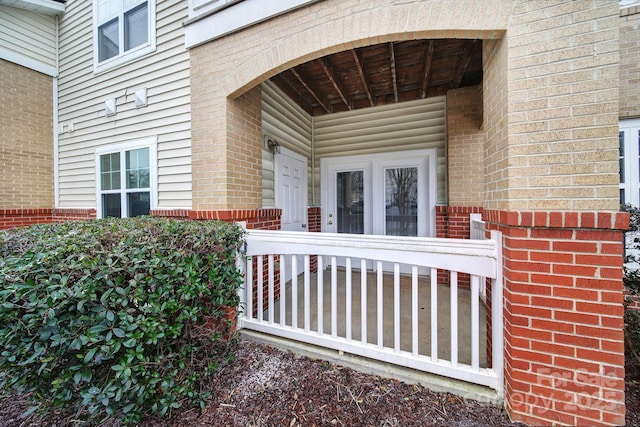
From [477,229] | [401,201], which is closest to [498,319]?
[477,229]

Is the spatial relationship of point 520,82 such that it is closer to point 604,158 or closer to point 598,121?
point 598,121

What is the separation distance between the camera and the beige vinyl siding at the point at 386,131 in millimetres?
4188

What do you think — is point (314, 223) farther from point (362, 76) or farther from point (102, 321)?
point (102, 321)

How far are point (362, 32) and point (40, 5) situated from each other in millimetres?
5934

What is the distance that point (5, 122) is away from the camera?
13.6 feet

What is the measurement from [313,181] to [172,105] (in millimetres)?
2589

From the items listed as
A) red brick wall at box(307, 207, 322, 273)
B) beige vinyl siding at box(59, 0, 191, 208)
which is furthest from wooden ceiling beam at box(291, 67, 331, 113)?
red brick wall at box(307, 207, 322, 273)

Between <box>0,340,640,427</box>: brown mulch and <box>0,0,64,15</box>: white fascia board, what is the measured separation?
600 cm

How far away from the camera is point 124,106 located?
3.77 meters

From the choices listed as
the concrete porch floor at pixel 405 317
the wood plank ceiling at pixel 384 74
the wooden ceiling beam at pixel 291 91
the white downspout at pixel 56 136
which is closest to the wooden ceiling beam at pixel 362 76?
the wood plank ceiling at pixel 384 74

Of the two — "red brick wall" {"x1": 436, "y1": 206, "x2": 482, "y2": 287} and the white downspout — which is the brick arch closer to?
"red brick wall" {"x1": 436, "y1": 206, "x2": 482, "y2": 287}

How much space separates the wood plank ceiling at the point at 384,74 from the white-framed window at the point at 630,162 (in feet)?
5.70

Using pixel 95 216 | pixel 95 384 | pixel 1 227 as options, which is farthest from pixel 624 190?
pixel 1 227

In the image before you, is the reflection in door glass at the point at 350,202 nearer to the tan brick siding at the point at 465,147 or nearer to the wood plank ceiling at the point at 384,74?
the wood plank ceiling at the point at 384,74
